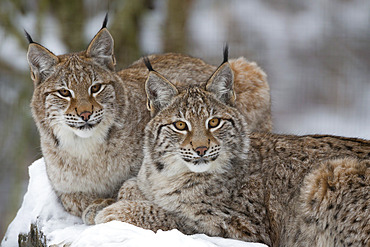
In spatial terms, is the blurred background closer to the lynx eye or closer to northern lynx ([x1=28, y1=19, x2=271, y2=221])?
northern lynx ([x1=28, y1=19, x2=271, y2=221])

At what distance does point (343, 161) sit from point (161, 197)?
1.54m

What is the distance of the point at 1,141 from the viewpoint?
32.3 feet

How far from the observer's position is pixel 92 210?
5.77 meters

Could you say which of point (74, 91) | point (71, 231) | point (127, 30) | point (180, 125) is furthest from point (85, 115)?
point (127, 30)

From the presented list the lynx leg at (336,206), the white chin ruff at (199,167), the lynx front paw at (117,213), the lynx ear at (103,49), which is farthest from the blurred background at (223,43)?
the white chin ruff at (199,167)

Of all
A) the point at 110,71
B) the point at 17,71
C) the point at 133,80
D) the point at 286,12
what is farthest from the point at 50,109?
the point at 286,12

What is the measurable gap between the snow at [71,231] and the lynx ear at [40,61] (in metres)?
1.24

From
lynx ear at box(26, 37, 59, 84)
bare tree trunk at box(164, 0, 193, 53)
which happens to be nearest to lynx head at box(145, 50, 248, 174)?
lynx ear at box(26, 37, 59, 84)

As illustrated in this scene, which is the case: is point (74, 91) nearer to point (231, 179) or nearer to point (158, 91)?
point (158, 91)

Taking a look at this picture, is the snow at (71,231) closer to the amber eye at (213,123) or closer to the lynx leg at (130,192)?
the lynx leg at (130,192)

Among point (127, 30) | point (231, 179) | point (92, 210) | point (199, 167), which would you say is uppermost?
point (127, 30)

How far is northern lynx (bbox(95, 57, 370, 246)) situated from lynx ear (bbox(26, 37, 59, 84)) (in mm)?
1052

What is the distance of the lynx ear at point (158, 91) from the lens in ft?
18.0

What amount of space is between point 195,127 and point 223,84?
58 cm
